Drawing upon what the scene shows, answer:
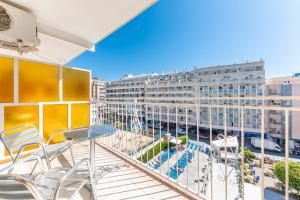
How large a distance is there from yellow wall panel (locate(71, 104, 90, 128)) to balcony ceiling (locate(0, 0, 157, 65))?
1.42 meters

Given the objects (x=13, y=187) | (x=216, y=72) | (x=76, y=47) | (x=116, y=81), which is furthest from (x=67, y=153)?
(x=116, y=81)

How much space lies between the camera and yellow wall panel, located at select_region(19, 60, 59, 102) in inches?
113

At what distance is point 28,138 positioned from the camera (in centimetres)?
175

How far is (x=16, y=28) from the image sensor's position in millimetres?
2002

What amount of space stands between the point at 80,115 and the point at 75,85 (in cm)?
77

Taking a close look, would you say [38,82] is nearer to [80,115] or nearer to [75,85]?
[75,85]

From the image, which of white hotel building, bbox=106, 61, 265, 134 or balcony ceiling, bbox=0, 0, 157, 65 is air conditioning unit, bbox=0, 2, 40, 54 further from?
white hotel building, bbox=106, 61, 265, 134

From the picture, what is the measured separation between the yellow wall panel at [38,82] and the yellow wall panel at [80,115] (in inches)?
20.8

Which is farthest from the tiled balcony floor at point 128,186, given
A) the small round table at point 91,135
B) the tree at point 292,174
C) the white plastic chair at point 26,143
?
the tree at point 292,174

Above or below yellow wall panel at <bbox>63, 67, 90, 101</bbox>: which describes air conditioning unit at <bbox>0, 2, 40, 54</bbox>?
above

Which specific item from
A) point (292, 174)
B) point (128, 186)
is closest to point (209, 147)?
point (128, 186)

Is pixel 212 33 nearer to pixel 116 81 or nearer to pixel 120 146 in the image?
Result: pixel 116 81

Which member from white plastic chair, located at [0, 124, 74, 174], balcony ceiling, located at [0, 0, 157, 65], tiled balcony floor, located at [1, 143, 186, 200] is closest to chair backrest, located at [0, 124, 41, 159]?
white plastic chair, located at [0, 124, 74, 174]

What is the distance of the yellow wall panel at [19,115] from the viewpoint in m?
2.65
